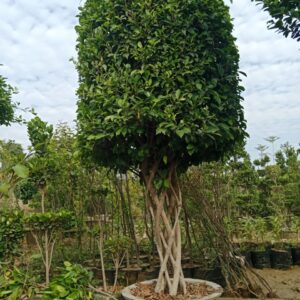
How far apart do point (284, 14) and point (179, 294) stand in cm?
199

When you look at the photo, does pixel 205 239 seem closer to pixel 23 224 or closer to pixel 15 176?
pixel 23 224

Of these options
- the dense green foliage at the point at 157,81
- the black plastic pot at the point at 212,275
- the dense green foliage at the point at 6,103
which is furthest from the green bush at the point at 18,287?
the dense green foliage at the point at 6,103

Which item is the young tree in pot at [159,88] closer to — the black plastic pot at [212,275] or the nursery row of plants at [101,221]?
the nursery row of plants at [101,221]

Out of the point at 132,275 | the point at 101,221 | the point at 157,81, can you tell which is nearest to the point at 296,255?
the point at 132,275

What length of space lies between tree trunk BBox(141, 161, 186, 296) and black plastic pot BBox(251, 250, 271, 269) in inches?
101

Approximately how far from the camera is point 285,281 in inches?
163

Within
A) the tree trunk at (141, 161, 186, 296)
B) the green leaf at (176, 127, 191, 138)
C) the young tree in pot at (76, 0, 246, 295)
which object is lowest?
the tree trunk at (141, 161, 186, 296)

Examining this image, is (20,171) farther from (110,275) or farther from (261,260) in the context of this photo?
(261,260)

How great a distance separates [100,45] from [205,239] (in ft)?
8.61

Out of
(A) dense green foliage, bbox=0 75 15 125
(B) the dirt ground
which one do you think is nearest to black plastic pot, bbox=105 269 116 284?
(B) the dirt ground

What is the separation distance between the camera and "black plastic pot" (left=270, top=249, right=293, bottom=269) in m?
4.75

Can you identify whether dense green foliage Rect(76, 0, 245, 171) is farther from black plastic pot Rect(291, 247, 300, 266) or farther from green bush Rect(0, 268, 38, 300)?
black plastic pot Rect(291, 247, 300, 266)

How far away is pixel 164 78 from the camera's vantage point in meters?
2.26

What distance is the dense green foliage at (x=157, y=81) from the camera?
7.26 ft
